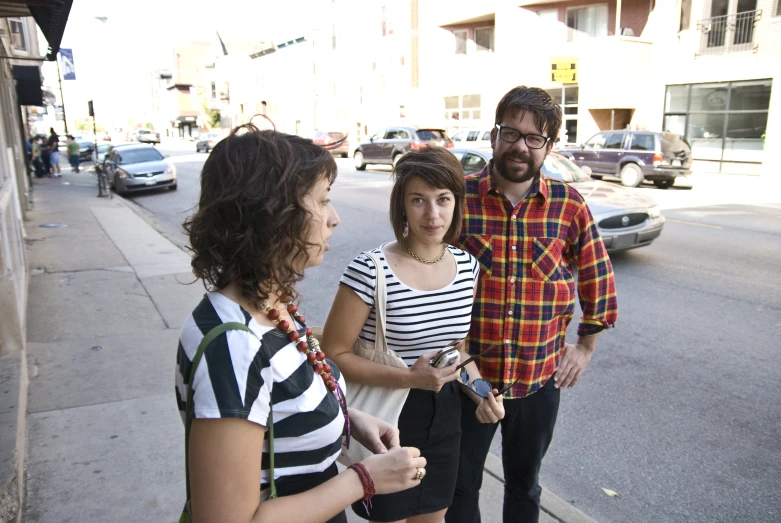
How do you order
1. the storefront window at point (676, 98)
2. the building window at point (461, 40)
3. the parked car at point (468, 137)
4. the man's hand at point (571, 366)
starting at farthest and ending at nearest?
the building window at point (461, 40) < the parked car at point (468, 137) < the storefront window at point (676, 98) < the man's hand at point (571, 366)

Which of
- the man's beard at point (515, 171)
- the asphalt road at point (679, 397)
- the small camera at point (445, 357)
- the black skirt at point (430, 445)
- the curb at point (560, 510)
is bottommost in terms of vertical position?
the asphalt road at point (679, 397)

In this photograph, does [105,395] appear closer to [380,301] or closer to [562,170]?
[380,301]

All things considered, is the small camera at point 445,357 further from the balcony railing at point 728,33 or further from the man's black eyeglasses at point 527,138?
the balcony railing at point 728,33

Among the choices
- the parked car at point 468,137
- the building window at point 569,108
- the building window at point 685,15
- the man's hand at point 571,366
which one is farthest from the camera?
the building window at point 569,108

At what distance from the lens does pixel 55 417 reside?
13.0ft

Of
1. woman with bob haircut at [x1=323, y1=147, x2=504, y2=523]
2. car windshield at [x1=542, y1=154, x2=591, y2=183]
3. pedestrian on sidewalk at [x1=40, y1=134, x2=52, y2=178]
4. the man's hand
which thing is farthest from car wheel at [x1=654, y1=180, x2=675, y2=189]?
pedestrian on sidewalk at [x1=40, y1=134, x2=52, y2=178]

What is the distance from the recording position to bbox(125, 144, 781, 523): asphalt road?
334cm

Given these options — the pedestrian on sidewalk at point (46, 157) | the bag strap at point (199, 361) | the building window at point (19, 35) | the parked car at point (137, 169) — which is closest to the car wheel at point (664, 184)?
the parked car at point (137, 169)

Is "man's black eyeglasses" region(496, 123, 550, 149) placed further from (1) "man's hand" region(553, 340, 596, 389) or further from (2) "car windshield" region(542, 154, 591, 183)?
(2) "car windshield" region(542, 154, 591, 183)

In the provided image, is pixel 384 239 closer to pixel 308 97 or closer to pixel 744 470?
pixel 744 470

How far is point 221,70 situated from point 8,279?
72.7 metres

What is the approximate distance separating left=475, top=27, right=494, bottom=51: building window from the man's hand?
31.0 m

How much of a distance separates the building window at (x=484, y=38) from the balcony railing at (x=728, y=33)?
38.2 ft

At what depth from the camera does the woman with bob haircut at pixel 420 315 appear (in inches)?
80.5
